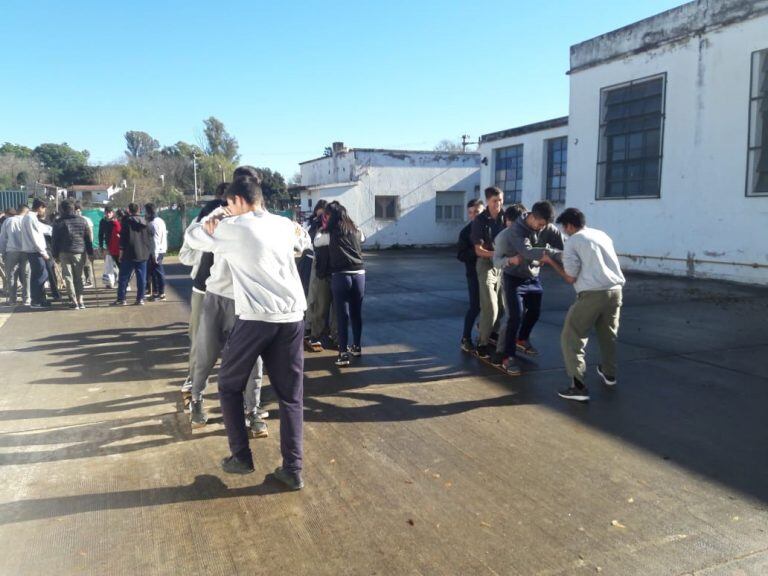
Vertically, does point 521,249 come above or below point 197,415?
above

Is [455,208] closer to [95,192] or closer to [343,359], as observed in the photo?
[343,359]

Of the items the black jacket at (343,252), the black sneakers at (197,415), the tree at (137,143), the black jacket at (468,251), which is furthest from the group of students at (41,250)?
the tree at (137,143)

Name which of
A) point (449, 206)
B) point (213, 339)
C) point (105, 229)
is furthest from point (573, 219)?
point (449, 206)

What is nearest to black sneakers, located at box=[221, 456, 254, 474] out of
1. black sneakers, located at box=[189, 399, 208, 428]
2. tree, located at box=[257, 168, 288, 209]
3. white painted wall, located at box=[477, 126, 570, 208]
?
black sneakers, located at box=[189, 399, 208, 428]

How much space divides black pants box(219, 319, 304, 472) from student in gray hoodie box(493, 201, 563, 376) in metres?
2.91

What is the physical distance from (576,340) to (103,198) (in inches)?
2568

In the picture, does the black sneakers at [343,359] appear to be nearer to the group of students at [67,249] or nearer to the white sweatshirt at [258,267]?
the white sweatshirt at [258,267]

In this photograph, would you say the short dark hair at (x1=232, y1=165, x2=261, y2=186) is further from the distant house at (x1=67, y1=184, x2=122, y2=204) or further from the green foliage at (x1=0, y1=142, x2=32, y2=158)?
the green foliage at (x1=0, y1=142, x2=32, y2=158)

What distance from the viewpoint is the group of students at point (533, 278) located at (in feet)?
16.9

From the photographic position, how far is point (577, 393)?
5.16 meters

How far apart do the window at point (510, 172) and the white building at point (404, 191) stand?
4.36 m

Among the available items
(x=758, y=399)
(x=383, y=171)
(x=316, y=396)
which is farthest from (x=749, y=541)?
(x=383, y=171)

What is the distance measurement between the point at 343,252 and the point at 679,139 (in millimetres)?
11941

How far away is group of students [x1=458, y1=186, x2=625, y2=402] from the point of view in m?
5.14
